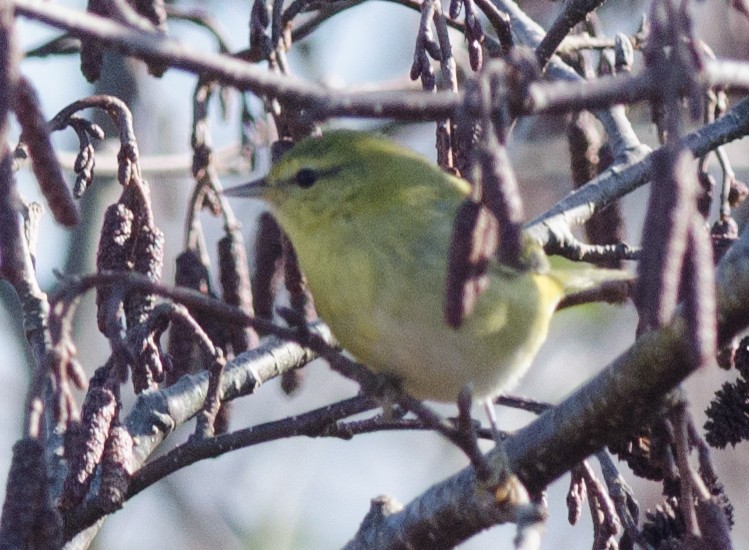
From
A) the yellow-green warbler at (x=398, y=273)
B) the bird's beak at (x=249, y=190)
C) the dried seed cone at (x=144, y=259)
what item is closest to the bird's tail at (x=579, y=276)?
the yellow-green warbler at (x=398, y=273)

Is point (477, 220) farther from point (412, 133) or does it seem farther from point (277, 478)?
point (277, 478)

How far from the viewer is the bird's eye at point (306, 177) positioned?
114 inches

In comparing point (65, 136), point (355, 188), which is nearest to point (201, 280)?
point (355, 188)

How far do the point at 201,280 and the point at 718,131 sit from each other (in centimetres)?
146

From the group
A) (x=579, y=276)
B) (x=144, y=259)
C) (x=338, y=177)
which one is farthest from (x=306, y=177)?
(x=579, y=276)

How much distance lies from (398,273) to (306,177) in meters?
0.52

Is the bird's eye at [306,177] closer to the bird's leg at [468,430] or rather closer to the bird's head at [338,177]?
the bird's head at [338,177]

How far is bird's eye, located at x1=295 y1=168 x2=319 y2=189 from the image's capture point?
114 inches

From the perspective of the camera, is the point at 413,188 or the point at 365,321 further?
the point at 413,188

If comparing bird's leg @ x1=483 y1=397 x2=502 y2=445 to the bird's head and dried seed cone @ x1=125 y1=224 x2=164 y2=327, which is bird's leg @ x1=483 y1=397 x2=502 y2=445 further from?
dried seed cone @ x1=125 y1=224 x2=164 y2=327

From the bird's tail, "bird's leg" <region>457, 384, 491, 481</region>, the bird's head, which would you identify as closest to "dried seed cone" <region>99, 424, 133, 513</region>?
the bird's head

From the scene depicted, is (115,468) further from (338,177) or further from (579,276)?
(579,276)

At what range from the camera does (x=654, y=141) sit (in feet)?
18.0

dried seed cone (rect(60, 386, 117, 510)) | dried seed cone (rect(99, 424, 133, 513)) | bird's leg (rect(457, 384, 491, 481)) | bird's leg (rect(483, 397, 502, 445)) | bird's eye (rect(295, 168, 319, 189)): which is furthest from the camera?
bird's eye (rect(295, 168, 319, 189))
